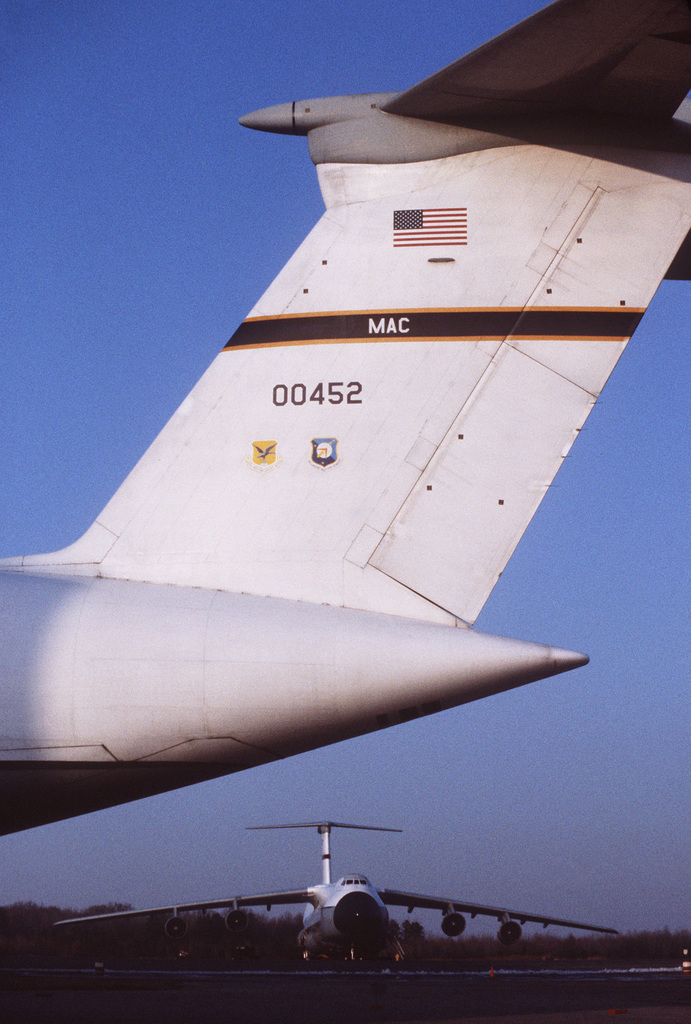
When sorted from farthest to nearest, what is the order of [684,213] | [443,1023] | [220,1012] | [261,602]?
[220,1012] → [443,1023] → [684,213] → [261,602]

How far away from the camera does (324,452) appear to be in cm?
420

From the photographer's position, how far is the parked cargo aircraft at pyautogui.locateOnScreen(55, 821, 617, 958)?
78.5ft

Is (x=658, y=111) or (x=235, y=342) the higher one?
(x=658, y=111)

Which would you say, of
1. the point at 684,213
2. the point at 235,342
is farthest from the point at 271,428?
the point at 684,213

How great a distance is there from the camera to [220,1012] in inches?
278

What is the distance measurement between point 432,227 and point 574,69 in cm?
87

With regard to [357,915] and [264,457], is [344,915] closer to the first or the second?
[357,915]

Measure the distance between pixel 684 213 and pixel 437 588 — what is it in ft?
6.23

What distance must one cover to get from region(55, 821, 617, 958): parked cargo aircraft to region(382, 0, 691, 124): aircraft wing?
73.4 feet

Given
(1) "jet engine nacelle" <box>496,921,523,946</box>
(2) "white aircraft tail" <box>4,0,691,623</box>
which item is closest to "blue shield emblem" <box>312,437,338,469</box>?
(2) "white aircraft tail" <box>4,0,691,623</box>

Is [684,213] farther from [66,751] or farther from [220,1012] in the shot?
[220,1012]

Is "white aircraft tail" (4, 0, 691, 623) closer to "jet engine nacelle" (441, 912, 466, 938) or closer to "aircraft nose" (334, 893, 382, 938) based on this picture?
"aircraft nose" (334, 893, 382, 938)

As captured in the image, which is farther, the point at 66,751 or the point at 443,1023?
the point at 443,1023

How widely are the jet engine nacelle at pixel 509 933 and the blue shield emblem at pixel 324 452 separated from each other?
84.0 ft
